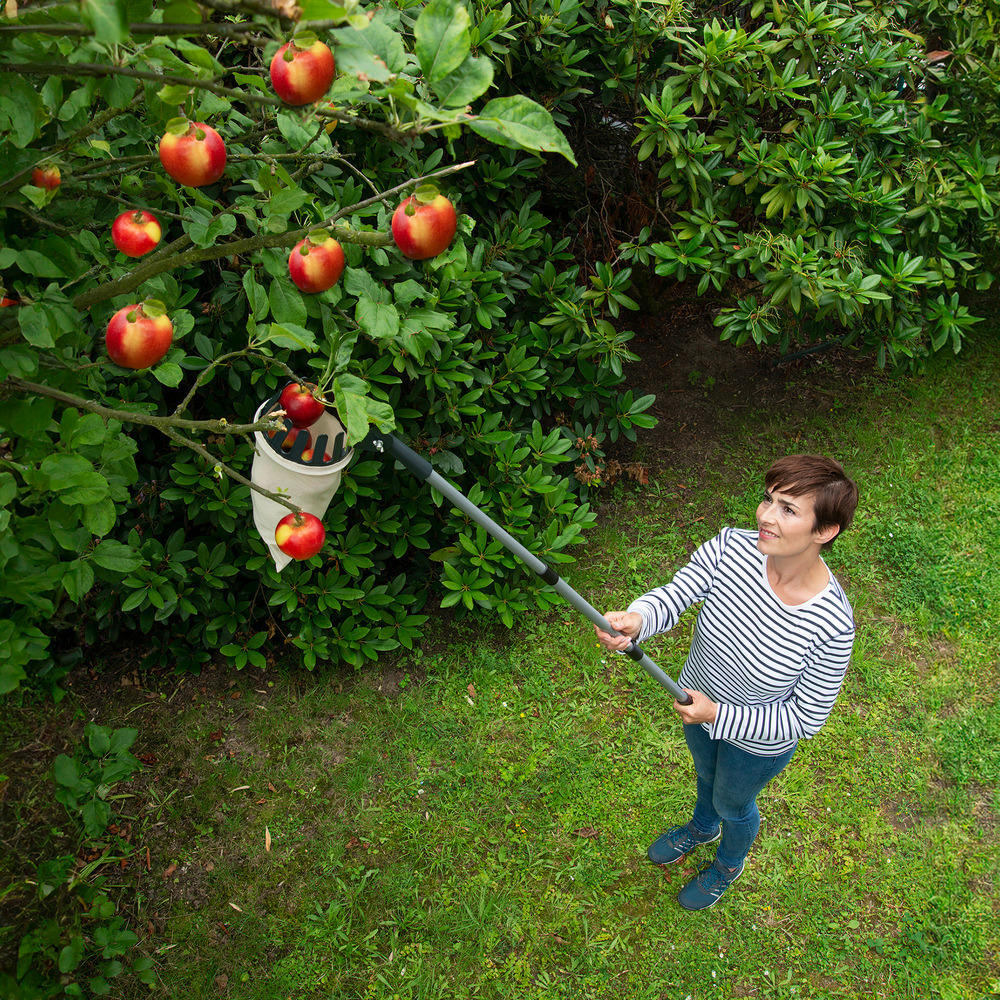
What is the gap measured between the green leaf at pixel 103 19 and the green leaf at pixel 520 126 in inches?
15.9

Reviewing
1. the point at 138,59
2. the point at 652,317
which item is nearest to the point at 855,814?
the point at 652,317

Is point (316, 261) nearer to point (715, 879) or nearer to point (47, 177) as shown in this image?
point (47, 177)

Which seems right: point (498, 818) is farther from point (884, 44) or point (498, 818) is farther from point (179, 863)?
point (884, 44)

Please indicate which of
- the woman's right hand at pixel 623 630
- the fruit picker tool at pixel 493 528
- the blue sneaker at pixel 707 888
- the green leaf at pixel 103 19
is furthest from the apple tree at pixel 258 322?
the blue sneaker at pixel 707 888

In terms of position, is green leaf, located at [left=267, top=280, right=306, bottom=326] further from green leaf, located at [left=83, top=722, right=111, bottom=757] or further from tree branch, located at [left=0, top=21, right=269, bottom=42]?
green leaf, located at [left=83, top=722, right=111, bottom=757]

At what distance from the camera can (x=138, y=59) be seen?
1406 millimetres

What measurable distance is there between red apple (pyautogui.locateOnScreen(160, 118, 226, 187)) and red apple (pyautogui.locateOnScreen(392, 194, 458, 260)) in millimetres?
321

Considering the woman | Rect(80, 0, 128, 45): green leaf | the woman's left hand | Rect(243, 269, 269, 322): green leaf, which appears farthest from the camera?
the woman's left hand

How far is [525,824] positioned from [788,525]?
5.64ft

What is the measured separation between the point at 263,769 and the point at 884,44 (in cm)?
426

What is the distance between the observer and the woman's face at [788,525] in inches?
83.1

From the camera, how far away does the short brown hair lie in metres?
2.12

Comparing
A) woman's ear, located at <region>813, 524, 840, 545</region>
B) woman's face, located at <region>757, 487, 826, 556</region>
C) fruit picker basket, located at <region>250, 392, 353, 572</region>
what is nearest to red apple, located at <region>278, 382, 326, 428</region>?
fruit picker basket, located at <region>250, 392, 353, 572</region>

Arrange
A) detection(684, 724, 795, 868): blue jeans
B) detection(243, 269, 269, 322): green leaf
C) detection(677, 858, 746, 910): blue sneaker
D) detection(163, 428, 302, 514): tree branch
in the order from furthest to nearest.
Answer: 1. detection(677, 858, 746, 910): blue sneaker
2. detection(684, 724, 795, 868): blue jeans
3. detection(243, 269, 269, 322): green leaf
4. detection(163, 428, 302, 514): tree branch
